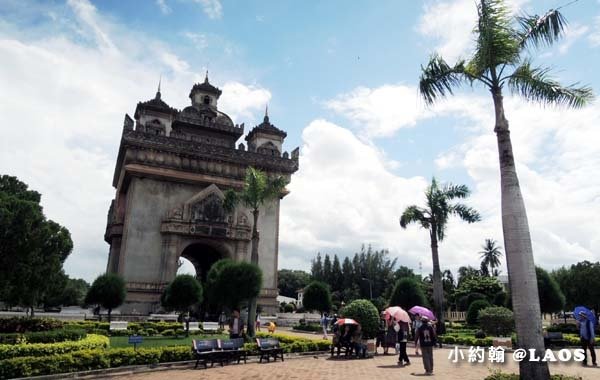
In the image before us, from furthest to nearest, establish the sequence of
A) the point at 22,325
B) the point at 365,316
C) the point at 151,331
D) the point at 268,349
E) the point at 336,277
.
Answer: the point at 336,277
the point at 151,331
the point at 365,316
the point at 22,325
the point at 268,349

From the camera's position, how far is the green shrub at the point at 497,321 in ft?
78.9

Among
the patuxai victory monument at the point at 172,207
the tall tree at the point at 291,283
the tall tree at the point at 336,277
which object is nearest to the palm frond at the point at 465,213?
the patuxai victory monument at the point at 172,207

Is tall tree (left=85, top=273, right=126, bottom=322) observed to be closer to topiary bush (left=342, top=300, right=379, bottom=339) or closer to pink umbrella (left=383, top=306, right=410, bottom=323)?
topiary bush (left=342, top=300, right=379, bottom=339)

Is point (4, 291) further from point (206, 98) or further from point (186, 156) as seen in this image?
point (206, 98)

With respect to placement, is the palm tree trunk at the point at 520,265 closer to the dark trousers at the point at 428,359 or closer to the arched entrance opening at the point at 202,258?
the dark trousers at the point at 428,359

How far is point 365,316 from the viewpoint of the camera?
19.0 meters

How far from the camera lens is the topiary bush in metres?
18.7

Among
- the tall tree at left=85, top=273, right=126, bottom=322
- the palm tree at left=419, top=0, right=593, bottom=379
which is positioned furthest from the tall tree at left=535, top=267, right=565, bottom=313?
the tall tree at left=85, top=273, right=126, bottom=322

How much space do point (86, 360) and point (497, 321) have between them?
809 inches

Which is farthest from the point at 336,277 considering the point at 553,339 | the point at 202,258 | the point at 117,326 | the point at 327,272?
the point at 553,339

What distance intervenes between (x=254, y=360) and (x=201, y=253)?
34448mm

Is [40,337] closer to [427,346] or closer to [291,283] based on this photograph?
[427,346]

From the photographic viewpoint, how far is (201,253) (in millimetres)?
49406

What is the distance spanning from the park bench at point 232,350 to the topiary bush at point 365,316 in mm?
5308
